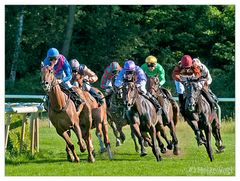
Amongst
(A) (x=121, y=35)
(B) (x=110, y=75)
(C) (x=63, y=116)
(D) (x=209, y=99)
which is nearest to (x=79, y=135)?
(C) (x=63, y=116)

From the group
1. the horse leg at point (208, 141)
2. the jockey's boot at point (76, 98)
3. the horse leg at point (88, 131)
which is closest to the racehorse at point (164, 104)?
the horse leg at point (208, 141)

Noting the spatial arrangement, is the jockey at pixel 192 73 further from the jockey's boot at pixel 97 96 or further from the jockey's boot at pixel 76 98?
the jockey's boot at pixel 76 98

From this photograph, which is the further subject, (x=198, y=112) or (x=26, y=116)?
(x=26, y=116)

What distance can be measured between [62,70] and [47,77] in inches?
45.8

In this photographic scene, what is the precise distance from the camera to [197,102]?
14711 millimetres

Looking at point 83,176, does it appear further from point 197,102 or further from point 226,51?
point 226,51

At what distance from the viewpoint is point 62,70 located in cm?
1466

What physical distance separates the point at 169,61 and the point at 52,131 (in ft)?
40.1

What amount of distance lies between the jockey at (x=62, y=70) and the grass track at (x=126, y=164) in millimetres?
1258

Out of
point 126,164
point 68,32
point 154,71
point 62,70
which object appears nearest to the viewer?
point 126,164

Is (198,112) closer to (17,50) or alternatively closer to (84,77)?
(84,77)

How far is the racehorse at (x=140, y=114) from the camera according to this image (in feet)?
46.0

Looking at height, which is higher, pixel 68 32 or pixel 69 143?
pixel 68 32

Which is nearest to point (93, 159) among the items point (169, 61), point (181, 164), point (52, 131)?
point (181, 164)
